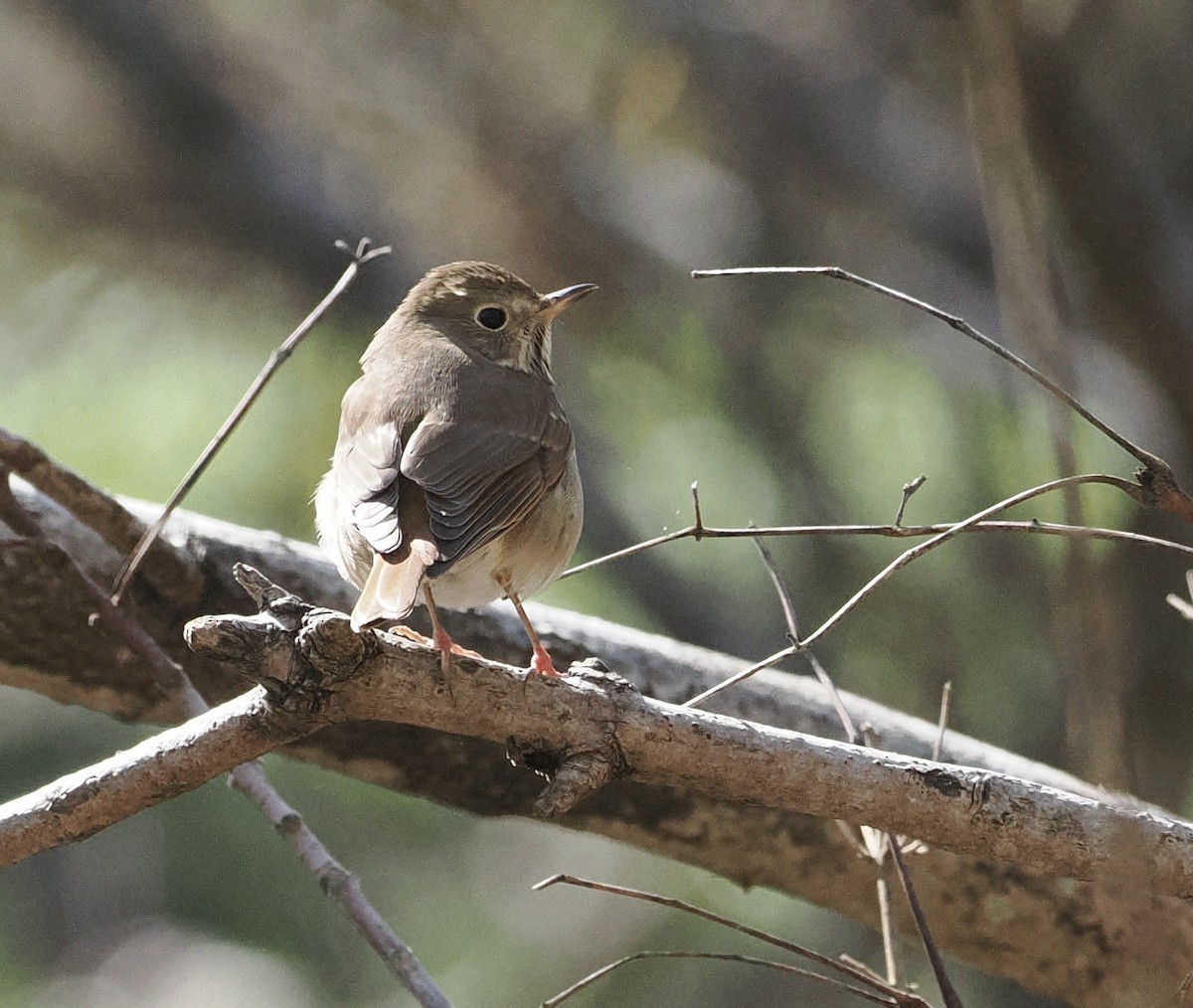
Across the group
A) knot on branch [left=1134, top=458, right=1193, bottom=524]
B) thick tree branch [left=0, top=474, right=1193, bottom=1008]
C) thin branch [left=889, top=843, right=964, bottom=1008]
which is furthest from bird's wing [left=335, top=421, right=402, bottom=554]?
knot on branch [left=1134, top=458, right=1193, bottom=524]

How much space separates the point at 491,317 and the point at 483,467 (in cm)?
108

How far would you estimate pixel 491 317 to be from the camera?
4.41 meters

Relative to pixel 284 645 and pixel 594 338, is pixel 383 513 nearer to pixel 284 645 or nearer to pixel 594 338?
pixel 284 645

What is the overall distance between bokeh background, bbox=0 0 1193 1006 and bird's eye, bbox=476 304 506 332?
→ 203 cm

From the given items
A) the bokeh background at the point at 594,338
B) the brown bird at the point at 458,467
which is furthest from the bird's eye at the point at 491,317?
the bokeh background at the point at 594,338

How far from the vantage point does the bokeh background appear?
6.11m

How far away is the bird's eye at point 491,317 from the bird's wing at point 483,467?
0.47 m

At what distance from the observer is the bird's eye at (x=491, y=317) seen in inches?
173

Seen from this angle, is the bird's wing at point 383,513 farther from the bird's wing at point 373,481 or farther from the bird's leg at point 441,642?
the bird's leg at point 441,642

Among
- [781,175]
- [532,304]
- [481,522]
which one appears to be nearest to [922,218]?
[781,175]

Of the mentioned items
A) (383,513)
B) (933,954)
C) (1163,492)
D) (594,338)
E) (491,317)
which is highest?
(1163,492)

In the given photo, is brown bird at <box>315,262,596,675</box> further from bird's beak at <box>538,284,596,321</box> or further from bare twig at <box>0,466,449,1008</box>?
bare twig at <box>0,466,449,1008</box>

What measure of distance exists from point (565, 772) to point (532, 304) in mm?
2310

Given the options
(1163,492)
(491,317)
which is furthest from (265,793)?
(491,317)
